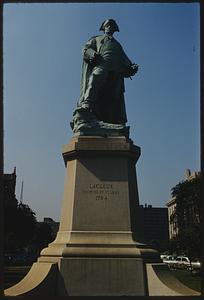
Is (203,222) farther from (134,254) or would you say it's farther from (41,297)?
(41,297)

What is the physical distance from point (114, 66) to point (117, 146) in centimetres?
313

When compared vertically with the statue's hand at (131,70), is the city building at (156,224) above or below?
below

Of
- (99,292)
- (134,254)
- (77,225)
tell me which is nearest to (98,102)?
(77,225)

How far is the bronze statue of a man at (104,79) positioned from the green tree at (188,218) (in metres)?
32.5

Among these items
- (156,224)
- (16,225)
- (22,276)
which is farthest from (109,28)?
(156,224)

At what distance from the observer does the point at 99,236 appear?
478 inches

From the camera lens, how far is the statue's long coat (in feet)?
47.8

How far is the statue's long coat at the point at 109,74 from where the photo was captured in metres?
14.6

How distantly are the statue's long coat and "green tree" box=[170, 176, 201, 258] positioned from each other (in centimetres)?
3250

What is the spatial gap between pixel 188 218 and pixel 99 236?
45453 mm

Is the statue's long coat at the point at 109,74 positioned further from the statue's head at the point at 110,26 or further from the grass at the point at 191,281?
the grass at the point at 191,281

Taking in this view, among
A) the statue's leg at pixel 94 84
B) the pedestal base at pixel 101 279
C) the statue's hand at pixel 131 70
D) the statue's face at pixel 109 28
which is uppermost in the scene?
the statue's face at pixel 109 28

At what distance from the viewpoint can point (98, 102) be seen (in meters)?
14.6

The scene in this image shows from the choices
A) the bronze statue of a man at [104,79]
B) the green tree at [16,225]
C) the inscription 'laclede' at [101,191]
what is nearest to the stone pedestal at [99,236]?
the inscription 'laclede' at [101,191]
